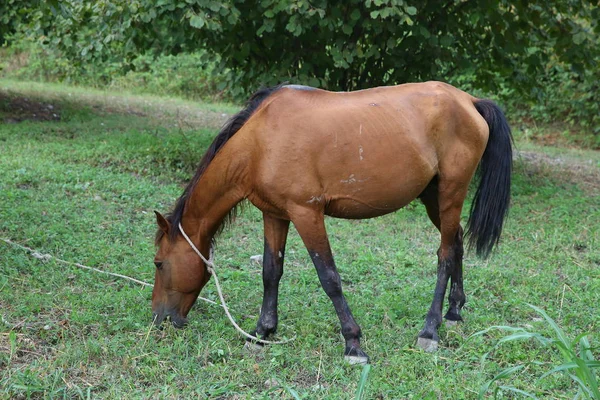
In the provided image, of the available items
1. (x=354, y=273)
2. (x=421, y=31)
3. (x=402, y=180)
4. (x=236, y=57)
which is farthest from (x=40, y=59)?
(x=402, y=180)

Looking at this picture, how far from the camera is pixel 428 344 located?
4.53m

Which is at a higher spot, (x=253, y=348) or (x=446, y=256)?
(x=446, y=256)

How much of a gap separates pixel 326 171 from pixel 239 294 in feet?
5.13

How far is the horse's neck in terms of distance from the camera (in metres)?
4.47

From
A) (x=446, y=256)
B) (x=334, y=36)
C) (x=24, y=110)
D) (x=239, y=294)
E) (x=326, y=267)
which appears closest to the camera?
(x=326, y=267)

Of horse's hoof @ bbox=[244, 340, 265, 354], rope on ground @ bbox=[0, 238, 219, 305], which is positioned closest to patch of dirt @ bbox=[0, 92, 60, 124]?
rope on ground @ bbox=[0, 238, 219, 305]

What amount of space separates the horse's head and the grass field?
0.15 m

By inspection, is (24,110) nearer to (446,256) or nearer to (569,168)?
(569,168)

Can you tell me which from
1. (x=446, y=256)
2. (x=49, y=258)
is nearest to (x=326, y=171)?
(x=446, y=256)

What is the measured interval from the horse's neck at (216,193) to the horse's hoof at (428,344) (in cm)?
147

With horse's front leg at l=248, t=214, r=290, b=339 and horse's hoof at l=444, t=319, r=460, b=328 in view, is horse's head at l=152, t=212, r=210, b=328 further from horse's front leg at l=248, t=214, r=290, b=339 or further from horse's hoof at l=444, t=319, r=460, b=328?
horse's hoof at l=444, t=319, r=460, b=328

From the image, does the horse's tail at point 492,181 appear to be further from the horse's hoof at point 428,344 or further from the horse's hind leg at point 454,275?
the horse's hoof at point 428,344

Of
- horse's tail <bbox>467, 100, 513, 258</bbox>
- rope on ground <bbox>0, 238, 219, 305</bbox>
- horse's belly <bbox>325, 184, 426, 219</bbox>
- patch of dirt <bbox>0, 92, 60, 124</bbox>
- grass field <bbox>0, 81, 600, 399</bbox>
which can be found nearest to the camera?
grass field <bbox>0, 81, 600, 399</bbox>

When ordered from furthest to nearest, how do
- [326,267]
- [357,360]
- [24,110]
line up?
[24,110], [326,267], [357,360]
